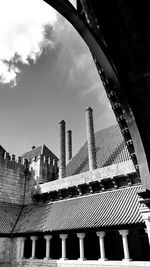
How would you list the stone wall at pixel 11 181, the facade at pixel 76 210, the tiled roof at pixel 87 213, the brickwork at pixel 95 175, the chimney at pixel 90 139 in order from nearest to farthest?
the tiled roof at pixel 87 213, the facade at pixel 76 210, the brickwork at pixel 95 175, the chimney at pixel 90 139, the stone wall at pixel 11 181

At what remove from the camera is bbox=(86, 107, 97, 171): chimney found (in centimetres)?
1638

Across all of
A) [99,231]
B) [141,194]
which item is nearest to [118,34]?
[141,194]

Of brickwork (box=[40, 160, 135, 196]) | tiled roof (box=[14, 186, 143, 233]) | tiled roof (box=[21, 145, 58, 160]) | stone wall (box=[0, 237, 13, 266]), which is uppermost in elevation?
tiled roof (box=[21, 145, 58, 160])

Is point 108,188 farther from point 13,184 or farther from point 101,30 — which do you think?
point 101,30

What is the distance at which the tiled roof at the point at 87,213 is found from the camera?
36.4ft

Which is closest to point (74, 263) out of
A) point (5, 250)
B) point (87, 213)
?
point (87, 213)

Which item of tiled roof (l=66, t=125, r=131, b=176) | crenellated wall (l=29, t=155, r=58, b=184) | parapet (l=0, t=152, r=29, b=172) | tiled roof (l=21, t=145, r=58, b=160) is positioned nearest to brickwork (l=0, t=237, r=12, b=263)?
crenellated wall (l=29, t=155, r=58, b=184)

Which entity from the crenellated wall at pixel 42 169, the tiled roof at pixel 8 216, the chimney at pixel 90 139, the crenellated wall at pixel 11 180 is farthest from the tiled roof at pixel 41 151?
the chimney at pixel 90 139

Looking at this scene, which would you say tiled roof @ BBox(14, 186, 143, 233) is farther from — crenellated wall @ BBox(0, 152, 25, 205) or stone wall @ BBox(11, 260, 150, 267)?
crenellated wall @ BBox(0, 152, 25, 205)

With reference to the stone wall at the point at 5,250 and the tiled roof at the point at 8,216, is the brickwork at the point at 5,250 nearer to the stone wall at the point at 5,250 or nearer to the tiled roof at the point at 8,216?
the stone wall at the point at 5,250

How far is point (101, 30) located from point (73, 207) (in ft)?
41.0

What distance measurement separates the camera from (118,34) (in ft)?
11.7

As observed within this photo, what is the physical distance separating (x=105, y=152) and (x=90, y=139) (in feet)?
6.02

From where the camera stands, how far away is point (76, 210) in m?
13.7
